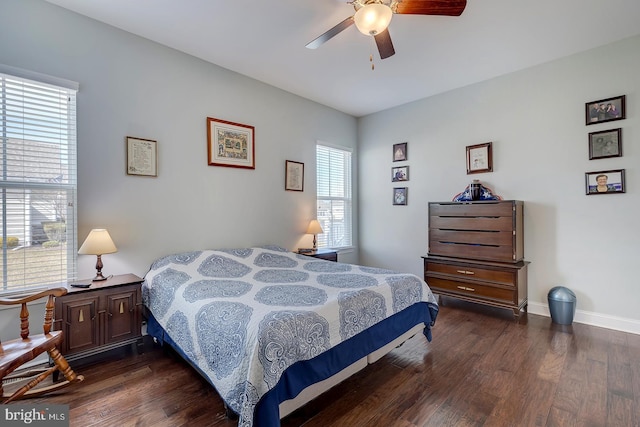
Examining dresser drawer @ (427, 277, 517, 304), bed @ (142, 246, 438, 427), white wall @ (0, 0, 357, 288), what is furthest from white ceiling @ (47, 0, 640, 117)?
dresser drawer @ (427, 277, 517, 304)

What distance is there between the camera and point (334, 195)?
4.82m

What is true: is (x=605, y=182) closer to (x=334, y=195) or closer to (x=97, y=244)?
(x=334, y=195)

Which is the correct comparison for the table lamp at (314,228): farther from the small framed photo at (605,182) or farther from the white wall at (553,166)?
the small framed photo at (605,182)

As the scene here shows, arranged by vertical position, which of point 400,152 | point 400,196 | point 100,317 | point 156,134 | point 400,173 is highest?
point 400,152

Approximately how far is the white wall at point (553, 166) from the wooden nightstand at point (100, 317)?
356 centimetres

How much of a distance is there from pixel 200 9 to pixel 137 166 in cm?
147

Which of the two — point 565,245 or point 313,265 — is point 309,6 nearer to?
point 313,265

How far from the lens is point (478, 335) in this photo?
2.85 m

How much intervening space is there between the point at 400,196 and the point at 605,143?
232 centimetres

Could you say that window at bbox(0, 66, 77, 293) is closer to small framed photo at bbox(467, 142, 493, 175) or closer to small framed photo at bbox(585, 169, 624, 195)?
small framed photo at bbox(467, 142, 493, 175)

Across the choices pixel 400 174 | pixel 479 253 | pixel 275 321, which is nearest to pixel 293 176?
pixel 400 174

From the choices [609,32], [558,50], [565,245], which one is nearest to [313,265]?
[565,245]

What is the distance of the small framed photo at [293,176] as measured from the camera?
404 centimetres

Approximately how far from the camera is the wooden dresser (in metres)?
3.21
